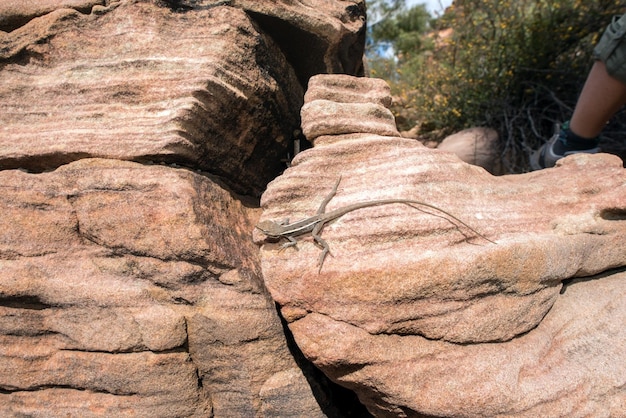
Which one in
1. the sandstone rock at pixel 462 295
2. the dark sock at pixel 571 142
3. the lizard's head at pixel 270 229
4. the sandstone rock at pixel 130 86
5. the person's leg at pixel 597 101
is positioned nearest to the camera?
the sandstone rock at pixel 462 295

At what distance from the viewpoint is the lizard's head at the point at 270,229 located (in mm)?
2211

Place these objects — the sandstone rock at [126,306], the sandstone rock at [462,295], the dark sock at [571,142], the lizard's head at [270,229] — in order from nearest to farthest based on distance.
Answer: the sandstone rock at [462,295]
the sandstone rock at [126,306]
the lizard's head at [270,229]
the dark sock at [571,142]

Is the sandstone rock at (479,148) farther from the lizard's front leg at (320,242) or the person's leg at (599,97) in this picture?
the lizard's front leg at (320,242)

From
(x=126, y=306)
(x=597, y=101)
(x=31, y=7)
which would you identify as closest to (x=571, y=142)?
(x=597, y=101)

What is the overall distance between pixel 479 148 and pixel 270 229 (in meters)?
4.07

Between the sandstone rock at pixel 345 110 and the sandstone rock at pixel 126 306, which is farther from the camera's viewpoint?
the sandstone rock at pixel 345 110

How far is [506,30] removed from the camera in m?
5.59

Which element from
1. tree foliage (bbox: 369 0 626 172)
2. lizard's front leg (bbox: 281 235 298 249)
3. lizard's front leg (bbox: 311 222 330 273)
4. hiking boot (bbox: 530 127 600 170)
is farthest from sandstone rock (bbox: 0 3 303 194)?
tree foliage (bbox: 369 0 626 172)

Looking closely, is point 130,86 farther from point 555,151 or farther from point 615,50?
point 555,151

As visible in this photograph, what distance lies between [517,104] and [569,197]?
3.89 meters

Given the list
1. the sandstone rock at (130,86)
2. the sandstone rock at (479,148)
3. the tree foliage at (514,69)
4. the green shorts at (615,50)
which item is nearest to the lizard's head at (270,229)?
the sandstone rock at (130,86)

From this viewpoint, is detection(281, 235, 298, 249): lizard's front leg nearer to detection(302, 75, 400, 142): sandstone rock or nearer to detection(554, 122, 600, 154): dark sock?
detection(302, 75, 400, 142): sandstone rock

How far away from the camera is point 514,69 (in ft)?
17.8

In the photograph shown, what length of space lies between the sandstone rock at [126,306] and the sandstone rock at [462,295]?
15.2 inches
